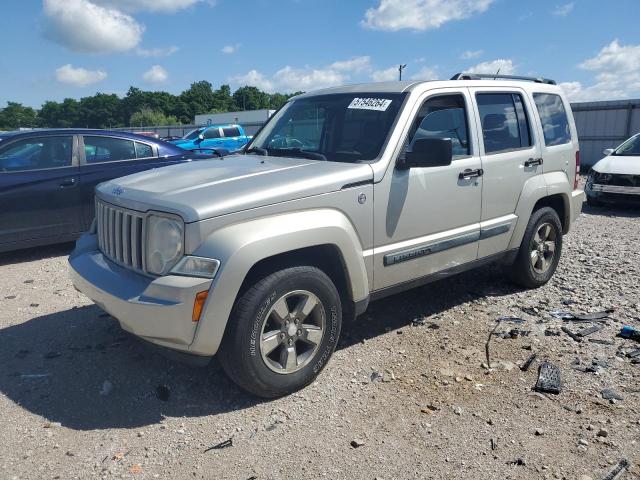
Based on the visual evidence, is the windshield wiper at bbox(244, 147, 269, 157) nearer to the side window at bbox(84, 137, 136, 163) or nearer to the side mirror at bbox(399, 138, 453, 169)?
the side mirror at bbox(399, 138, 453, 169)

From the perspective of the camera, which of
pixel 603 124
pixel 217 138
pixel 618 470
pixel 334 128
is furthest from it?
pixel 217 138

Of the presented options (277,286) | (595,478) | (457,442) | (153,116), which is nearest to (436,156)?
(277,286)

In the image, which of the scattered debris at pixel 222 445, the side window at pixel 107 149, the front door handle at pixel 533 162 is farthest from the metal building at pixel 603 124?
the scattered debris at pixel 222 445

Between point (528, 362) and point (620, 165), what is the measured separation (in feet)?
28.1

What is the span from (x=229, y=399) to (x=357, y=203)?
5.06 ft

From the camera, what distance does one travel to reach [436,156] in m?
3.76

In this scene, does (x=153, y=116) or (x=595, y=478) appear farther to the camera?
(x=153, y=116)

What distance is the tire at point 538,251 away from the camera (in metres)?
5.29

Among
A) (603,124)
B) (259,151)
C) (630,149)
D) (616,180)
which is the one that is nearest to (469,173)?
(259,151)

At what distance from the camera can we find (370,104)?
419 centimetres

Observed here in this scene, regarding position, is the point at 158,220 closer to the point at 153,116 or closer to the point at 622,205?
the point at 622,205

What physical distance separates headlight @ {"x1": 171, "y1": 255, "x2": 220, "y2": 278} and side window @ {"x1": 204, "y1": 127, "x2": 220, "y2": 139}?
881 inches

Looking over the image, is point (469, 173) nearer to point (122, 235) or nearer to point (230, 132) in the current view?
point (122, 235)

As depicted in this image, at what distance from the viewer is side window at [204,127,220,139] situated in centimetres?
2453
